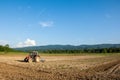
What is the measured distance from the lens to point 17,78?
1933 centimetres

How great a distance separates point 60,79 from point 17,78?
2.99 metres

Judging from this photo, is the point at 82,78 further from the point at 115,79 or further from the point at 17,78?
the point at 17,78

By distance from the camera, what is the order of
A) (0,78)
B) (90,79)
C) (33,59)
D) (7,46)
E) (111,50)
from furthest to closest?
(7,46), (111,50), (33,59), (0,78), (90,79)

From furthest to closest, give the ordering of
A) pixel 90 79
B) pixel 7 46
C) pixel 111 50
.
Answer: pixel 7 46, pixel 111 50, pixel 90 79

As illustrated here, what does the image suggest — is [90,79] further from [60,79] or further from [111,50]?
[111,50]

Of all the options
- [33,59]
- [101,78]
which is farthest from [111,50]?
[101,78]

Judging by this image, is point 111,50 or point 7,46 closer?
point 111,50

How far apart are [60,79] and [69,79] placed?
58cm

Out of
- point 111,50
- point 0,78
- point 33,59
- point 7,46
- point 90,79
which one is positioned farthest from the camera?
point 7,46

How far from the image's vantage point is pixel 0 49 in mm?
113812

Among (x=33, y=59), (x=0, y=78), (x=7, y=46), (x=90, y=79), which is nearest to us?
(x=90, y=79)

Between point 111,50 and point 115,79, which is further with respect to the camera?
point 111,50

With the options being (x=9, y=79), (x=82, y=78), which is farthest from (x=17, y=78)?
(x=82, y=78)

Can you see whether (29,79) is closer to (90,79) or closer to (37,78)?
(37,78)
